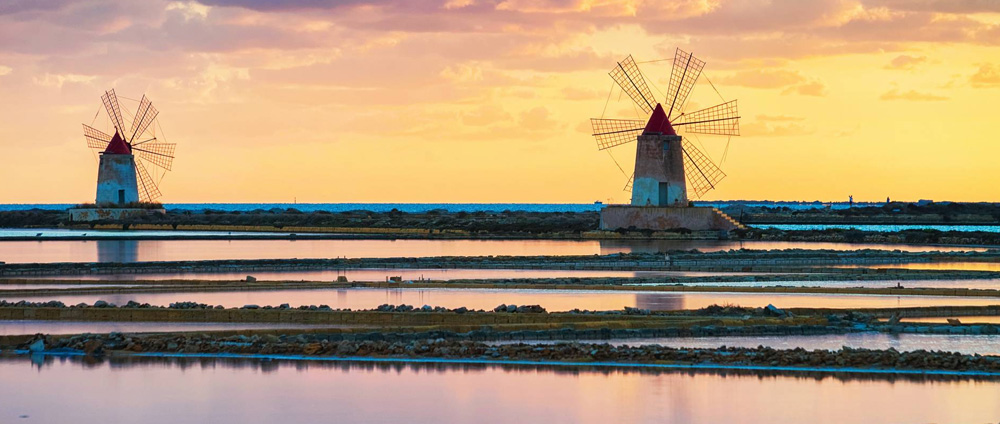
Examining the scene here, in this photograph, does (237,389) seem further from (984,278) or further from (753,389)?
(984,278)

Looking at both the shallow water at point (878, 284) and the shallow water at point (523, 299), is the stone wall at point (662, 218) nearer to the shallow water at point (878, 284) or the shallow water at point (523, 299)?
the shallow water at point (878, 284)

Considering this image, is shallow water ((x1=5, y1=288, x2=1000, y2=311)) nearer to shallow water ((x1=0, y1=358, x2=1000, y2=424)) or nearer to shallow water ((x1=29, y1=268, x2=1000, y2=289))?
shallow water ((x1=29, y1=268, x2=1000, y2=289))

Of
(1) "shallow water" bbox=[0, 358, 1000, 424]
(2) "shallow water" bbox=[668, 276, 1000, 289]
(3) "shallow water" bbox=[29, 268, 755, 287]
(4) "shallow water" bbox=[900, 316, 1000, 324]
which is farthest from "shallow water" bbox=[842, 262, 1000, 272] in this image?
(1) "shallow water" bbox=[0, 358, 1000, 424]

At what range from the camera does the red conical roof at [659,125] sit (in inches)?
1523

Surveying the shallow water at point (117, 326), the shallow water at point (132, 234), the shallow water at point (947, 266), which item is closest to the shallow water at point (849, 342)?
the shallow water at point (117, 326)

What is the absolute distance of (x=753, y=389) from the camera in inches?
418

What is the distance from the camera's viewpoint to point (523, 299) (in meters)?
18.3

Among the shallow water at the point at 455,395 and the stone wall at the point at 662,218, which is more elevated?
the stone wall at the point at 662,218

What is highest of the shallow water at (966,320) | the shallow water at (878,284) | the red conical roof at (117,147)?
the red conical roof at (117,147)

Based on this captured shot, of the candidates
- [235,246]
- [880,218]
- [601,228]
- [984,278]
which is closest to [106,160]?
[235,246]

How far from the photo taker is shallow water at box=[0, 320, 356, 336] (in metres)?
14.4

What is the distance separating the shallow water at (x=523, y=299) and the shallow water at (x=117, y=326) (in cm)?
199

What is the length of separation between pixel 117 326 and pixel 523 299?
5.69m

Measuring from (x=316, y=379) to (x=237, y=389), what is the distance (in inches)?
29.8
